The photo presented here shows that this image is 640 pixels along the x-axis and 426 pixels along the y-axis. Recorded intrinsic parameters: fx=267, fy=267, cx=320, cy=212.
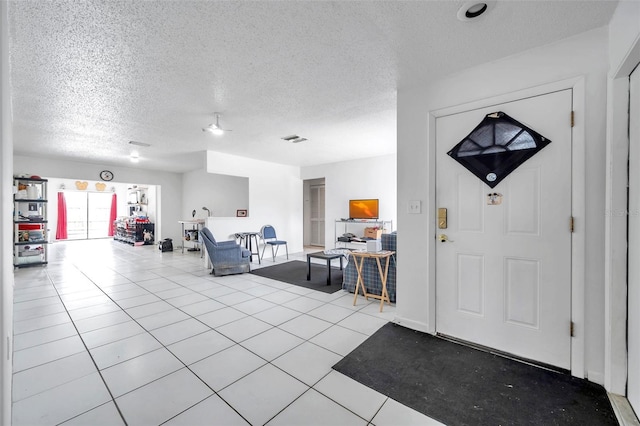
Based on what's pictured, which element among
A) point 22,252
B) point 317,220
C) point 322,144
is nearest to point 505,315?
point 322,144

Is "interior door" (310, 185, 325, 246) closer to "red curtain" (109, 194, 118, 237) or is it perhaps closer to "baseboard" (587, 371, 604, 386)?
"baseboard" (587, 371, 604, 386)

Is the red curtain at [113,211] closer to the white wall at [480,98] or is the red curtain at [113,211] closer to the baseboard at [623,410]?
the white wall at [480,98]

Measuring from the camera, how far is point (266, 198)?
692cm

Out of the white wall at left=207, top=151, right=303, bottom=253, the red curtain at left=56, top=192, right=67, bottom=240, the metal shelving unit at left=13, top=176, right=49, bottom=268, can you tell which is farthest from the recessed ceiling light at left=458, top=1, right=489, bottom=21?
the red curtain at left=56, top=192, right=67, bottom=240

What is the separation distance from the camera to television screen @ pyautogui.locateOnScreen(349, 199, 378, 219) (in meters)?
6.30

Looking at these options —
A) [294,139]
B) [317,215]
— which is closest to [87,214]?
[317,215]

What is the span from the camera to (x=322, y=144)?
5.16 m

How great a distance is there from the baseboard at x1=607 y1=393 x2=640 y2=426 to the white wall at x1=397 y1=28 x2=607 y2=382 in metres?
0.16

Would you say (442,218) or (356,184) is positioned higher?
(356,184)

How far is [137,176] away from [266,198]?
13.5 feet

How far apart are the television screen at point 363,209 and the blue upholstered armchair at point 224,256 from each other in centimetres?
278

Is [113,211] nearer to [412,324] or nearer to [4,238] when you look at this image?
[4,238]

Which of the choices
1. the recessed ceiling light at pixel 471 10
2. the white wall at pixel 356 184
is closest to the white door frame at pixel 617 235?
the recessed ceiling light at pixel 471 10

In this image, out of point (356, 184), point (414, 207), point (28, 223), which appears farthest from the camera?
point (356, 184)
